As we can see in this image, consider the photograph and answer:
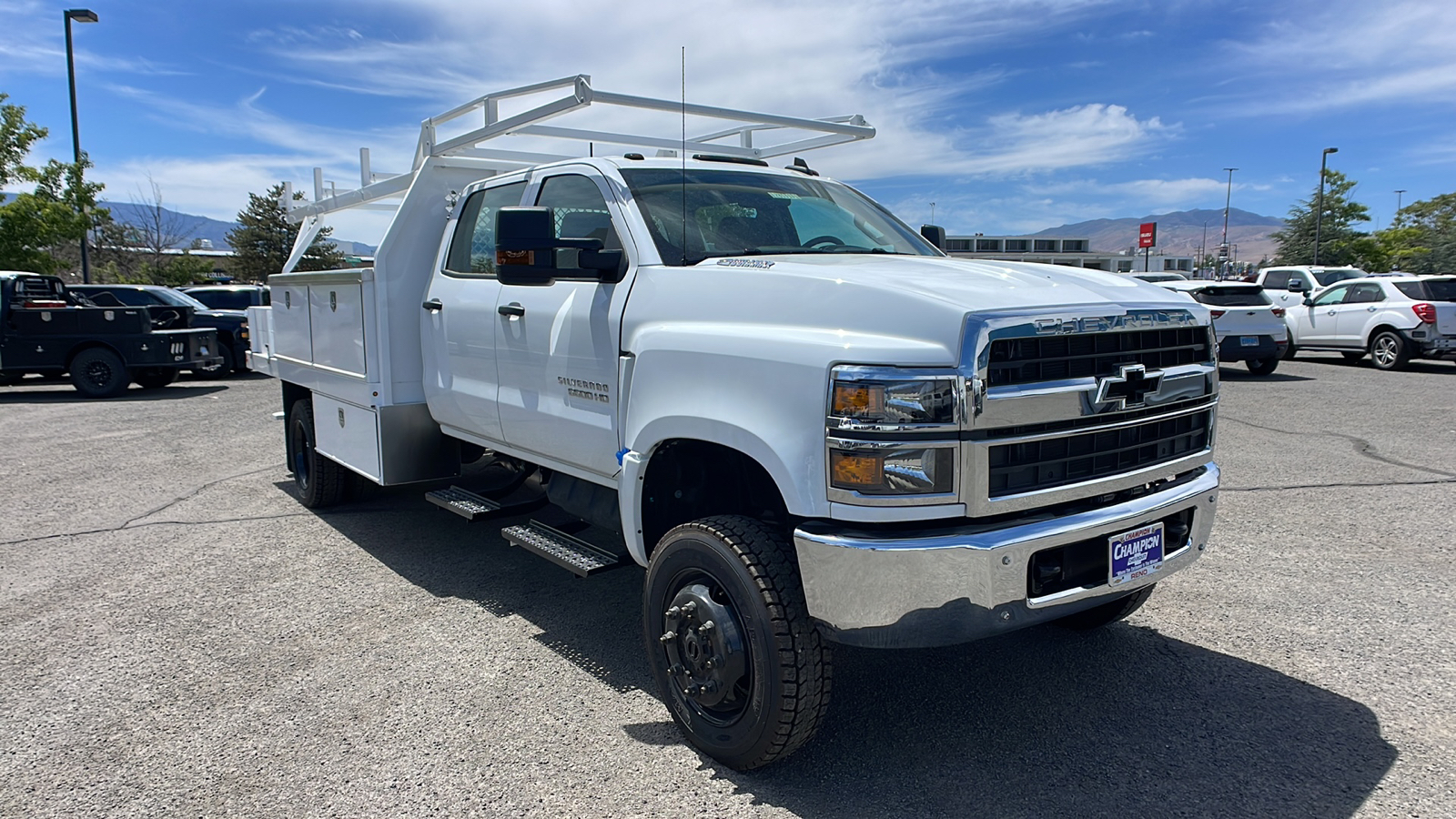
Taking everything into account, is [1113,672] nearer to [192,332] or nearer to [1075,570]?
[1075,570]

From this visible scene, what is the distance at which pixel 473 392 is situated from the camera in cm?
485

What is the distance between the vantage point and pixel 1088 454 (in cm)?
302

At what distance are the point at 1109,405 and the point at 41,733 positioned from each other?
13.1 ft

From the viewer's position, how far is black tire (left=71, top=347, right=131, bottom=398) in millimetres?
14211

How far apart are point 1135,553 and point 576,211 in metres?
2.72

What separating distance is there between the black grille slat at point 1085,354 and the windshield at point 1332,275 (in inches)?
825

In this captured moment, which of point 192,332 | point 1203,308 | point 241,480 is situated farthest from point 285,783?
point 192,332

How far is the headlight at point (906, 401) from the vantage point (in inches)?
106

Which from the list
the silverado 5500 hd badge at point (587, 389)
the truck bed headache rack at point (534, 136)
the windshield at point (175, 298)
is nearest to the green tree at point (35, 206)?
the windshield at point (175, 298)

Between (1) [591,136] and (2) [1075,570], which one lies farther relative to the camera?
(1) [591,136]

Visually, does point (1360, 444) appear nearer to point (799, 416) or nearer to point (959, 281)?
point (959, 281)

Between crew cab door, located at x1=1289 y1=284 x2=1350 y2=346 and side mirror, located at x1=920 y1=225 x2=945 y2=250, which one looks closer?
side mirror, located at x1=920 y1=225 x2=945 y2=250

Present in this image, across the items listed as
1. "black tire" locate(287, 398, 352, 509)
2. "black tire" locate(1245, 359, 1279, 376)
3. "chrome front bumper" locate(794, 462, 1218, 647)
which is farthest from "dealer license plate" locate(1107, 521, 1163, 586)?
"black tire" locate(1245, 359, 1279, 376)

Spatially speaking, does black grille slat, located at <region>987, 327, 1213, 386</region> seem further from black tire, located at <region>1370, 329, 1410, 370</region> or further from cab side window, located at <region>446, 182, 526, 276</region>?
black tire, located at <region>1370, 329, 1410, 370</region>
